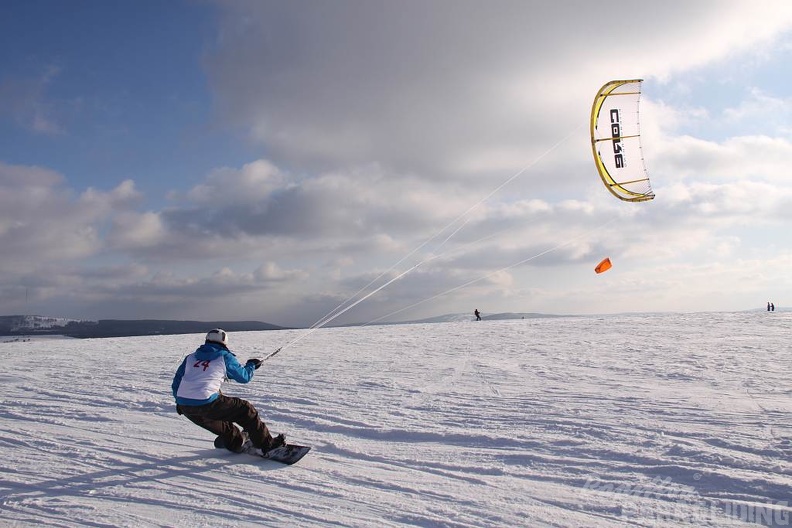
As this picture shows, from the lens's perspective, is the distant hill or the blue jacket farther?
the distant hill

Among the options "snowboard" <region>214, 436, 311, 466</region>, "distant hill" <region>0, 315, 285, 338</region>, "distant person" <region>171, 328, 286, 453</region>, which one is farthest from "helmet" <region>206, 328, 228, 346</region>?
"distant hill" <region>0, 315, 285, 338</region>

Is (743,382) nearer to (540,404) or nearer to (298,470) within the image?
(540,404)

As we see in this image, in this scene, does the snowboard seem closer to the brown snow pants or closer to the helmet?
the brown snow pants

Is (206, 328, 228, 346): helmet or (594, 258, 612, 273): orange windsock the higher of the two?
(594, 258, 612, 273): orange windsock

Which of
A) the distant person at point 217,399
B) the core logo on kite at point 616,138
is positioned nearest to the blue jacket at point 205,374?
the distant person at point 217,399

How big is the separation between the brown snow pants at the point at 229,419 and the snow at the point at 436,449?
0.21 m

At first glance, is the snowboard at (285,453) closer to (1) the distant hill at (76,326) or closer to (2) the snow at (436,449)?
(2) the snow at (436,449)

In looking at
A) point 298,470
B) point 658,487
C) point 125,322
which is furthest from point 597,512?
point 125,322

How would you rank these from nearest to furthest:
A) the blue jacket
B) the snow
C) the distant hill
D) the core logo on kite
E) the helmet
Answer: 1. the snow
2. the blue jacket
3. the helmet
4. the core logo on kite
5. the distant hill

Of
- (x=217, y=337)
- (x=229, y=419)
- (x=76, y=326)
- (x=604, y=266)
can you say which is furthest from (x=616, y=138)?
(x=76, y=326)

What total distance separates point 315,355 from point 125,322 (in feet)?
565

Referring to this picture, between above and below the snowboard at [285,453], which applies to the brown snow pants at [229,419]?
above

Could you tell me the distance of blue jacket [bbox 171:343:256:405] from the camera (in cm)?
498

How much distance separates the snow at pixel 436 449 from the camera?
12.8 ft
